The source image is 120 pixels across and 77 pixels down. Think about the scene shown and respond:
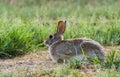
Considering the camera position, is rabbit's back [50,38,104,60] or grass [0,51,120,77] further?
rabbit's back [50,38,104,60]

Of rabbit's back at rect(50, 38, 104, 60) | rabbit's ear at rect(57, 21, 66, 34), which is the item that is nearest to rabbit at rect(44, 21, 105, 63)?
rabbit's back at rect(50, 38, 104, 60)

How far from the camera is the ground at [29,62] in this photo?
676cm

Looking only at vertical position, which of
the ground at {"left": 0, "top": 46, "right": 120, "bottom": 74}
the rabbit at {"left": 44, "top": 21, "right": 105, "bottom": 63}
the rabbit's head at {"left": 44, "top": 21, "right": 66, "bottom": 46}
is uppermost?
the rabbit's head at {"left": 44, "top": 21, "right": 66, "bottom": 46}

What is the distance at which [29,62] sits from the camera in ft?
24.3

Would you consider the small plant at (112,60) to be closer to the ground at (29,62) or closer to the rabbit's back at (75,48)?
the rabbit's back at (75,48)

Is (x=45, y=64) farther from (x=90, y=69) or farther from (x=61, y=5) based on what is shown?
(x=61, y=5)

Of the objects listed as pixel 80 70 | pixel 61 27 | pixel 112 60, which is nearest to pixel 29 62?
pixel 61 27

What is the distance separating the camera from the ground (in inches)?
266

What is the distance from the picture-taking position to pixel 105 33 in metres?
8.97

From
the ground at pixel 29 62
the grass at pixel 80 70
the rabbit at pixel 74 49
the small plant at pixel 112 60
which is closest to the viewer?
the grass at pixel 80 70

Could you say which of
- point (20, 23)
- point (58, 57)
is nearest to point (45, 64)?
point (58, 57)

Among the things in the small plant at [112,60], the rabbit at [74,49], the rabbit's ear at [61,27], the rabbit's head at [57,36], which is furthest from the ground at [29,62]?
the small plant at [112,60]

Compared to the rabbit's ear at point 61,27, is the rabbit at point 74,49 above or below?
below

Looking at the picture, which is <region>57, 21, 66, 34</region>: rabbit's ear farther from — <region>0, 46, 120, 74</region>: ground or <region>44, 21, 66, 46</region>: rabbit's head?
<region>0, 46, 120, 74</region>: ground
